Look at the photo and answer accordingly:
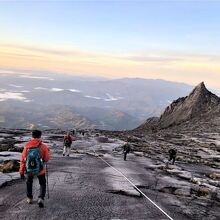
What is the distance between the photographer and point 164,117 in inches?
4887

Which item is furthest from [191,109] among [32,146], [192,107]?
[32,146]

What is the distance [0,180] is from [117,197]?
6.17 meters

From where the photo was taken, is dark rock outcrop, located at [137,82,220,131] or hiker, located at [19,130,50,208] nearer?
hiker, located at [19,130,50,208]

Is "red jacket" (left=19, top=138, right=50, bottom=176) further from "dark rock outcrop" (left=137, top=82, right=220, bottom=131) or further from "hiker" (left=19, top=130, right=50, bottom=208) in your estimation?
"dark rock outcrop" (left=137, top=82, right=220, bottom=131)

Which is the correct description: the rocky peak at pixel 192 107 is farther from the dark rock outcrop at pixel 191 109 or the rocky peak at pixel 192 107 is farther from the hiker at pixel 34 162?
the hiker at pixel 34 162

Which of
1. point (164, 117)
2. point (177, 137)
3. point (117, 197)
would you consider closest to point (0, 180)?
point (117, 197)

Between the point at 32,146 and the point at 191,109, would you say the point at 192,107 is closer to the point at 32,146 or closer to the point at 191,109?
the point at 191,109

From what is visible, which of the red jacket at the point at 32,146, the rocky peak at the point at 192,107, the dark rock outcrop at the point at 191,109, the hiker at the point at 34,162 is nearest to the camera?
the hiker at the point at 34,162

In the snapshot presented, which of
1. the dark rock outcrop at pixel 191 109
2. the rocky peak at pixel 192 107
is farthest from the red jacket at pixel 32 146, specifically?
the rocky peak at pixel 192 107

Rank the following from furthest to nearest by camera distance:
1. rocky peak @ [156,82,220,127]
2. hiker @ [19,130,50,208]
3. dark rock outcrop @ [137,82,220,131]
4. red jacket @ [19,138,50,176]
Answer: rocky peak @ [156,82,220,127]
dark rock outcrop @ [137,82,220,131]
red jacket @ [19,138,50,176]
hiker @ [19,130,50,208]

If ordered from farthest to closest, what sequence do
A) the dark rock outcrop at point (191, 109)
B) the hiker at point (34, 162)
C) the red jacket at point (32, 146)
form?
the dark rock outcrop at point (191, 109)
the red jacket at point (32, 146)
the hiker at point (34, 162)

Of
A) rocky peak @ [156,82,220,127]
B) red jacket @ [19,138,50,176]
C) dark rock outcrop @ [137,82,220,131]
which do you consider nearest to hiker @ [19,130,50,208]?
red jacket @ [19,138,50,176]

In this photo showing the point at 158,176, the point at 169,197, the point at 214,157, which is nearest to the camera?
the point at 169,197

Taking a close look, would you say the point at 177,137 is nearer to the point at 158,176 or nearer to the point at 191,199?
the point at 158,176
